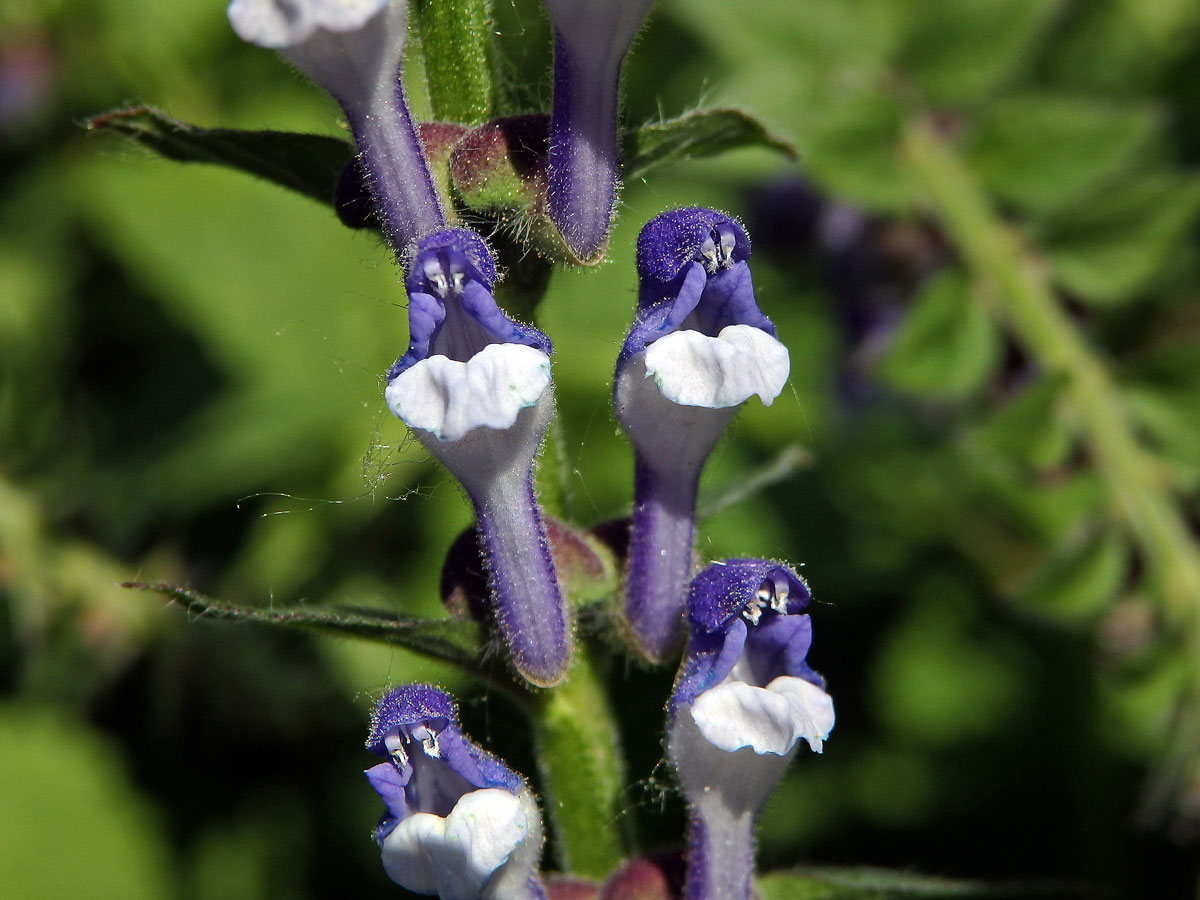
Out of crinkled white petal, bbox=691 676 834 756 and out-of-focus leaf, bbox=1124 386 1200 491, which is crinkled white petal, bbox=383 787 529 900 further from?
out-of-focus leaf, bbox=1124 386 1200 491

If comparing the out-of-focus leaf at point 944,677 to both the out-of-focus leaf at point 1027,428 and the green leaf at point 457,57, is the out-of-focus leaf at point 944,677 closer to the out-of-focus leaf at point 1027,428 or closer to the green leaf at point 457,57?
the out-of-focus leaf at point 1027,428

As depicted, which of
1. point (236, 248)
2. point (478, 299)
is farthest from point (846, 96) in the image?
point (236, 248)

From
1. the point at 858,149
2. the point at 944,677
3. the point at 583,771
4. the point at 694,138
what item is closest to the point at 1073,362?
the point at 858,149

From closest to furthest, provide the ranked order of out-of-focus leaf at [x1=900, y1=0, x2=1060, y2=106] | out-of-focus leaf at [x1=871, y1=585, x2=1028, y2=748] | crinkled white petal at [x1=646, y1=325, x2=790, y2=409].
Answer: crinkled white petal at [x1=646, y1=325, x2=790, y2=409] < out-of-focus leaf at [x1=900, y1=0, x2=1060, y2=106] < out-of-focus leaf at [x1=871, y1=585, x2=1028, y2=748]

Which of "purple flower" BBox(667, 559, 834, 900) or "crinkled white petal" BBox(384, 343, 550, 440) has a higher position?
"crinkled white petal" BBox(384, 343, 550, 440)

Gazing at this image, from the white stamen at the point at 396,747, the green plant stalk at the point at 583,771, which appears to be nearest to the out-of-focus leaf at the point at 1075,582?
the green plant stalk at the point at 583,771

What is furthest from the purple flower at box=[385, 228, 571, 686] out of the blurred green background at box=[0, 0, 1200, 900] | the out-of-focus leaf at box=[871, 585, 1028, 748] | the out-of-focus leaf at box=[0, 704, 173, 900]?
the out-of-focus leaf at box=[0, 704, 173, 900]
